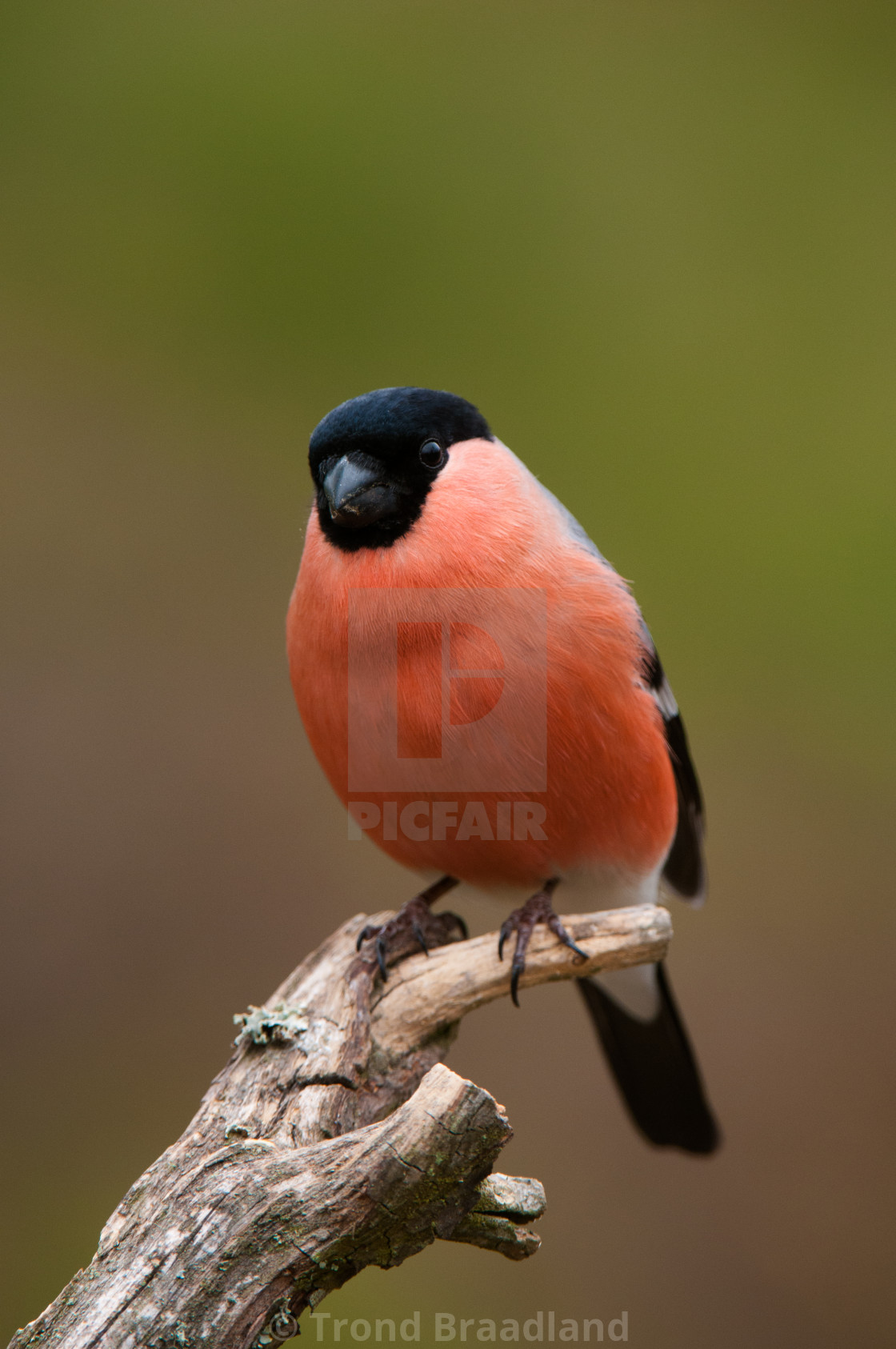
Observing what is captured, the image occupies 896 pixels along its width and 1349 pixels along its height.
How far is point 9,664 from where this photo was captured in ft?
9.63

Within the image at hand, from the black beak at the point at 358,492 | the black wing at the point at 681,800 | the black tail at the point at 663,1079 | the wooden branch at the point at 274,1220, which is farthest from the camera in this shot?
the black tail at the point at 663,1079

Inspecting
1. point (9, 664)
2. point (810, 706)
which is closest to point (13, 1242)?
point (9, 664)

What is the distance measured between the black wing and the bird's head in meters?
0.49

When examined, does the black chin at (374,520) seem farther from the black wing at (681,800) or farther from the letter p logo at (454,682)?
the black wing at (681,800)

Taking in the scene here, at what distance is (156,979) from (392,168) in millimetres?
2305

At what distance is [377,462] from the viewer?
160 centimetres

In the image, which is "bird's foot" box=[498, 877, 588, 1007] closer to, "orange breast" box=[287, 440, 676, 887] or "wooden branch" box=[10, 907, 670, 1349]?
"orange breast" box=[287, 440, 676, 887]

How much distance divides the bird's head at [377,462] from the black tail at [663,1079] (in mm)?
1123

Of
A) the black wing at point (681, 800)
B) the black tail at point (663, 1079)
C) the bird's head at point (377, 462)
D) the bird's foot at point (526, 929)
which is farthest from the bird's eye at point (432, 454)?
the black tail at point (663, 1079)

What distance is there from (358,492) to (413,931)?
76cm

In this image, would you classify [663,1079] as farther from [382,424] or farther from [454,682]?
[382,424]

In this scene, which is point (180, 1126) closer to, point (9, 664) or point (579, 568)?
point (9, 664)

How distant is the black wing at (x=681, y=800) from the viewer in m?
1.87

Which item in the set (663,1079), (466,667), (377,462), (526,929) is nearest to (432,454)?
(377,462)
